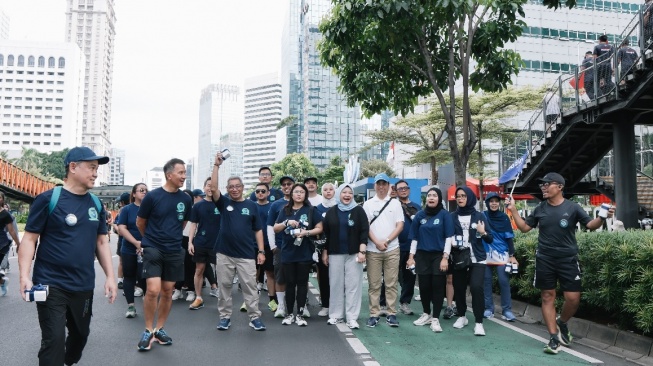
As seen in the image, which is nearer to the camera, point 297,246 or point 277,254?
point 297,246

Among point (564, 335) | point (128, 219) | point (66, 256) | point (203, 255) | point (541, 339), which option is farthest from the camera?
point (203, 255)

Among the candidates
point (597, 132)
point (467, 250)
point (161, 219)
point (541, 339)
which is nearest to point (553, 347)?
point (541, 339)

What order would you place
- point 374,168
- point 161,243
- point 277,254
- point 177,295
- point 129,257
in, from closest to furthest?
1. point 161,243
2. point 129,257
3. point 277,254
4. point 177,295
5. point 374,168

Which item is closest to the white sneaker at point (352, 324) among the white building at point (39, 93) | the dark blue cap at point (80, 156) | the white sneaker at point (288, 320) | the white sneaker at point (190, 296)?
the white sneaker at point (288, 320)

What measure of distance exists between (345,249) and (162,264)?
249 cm

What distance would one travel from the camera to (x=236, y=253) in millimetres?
6746

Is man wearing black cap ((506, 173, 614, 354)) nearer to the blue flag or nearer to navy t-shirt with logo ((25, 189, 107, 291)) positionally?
navy t-shirt with logo ((25, 189, 107, 291))

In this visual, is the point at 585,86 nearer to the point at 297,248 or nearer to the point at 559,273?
the point at 559,273

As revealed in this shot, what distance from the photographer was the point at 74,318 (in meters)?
3.91

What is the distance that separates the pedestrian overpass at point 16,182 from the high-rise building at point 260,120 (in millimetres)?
134228

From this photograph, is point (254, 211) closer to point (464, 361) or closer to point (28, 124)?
point (464, 361)

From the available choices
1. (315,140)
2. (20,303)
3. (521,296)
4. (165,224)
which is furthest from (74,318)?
(315,140)

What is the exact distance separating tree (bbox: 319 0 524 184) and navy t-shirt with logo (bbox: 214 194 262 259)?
12.6 ft

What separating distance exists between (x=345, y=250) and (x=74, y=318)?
3.91m
